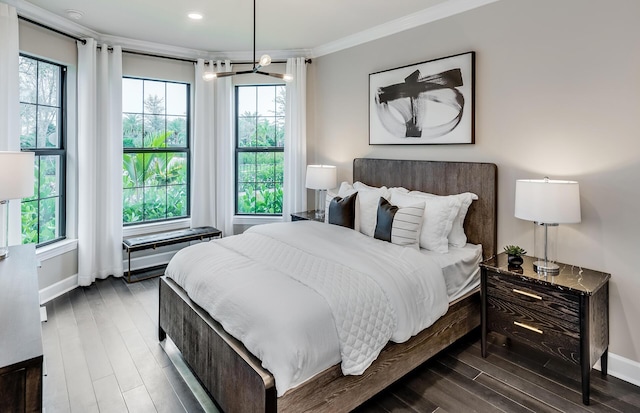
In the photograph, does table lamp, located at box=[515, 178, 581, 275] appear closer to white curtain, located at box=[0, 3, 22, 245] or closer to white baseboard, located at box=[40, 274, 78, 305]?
white curtain, located at box=[0, 3, 22, 245]

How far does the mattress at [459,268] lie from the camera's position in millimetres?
2709

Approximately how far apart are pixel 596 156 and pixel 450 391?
Result: 6.08 ft

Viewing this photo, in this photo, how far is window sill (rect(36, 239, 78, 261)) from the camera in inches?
143

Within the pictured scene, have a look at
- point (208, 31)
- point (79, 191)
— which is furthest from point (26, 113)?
point (208, 31)

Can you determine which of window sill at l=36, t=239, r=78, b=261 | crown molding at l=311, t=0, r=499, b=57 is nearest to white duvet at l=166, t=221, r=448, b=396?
window sill at l=36, t=239, r=78, b=261

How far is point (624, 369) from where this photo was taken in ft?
8.16

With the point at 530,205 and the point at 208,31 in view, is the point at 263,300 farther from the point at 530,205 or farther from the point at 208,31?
the point at 208,31

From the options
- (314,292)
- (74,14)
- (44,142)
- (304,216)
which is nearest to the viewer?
(314,292)

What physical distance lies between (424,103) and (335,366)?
8.49 feet

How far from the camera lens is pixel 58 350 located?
2738 millimetres

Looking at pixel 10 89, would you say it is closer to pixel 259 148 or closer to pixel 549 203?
pixel 259 148

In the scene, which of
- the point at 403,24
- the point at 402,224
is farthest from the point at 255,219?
the point at 403,24

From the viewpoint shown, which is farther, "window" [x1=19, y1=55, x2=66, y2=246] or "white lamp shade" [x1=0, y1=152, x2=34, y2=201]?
"window" [x1=19, y1=55, x2=66, y2=246]

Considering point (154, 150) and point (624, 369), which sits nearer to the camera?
point (624, 369)
